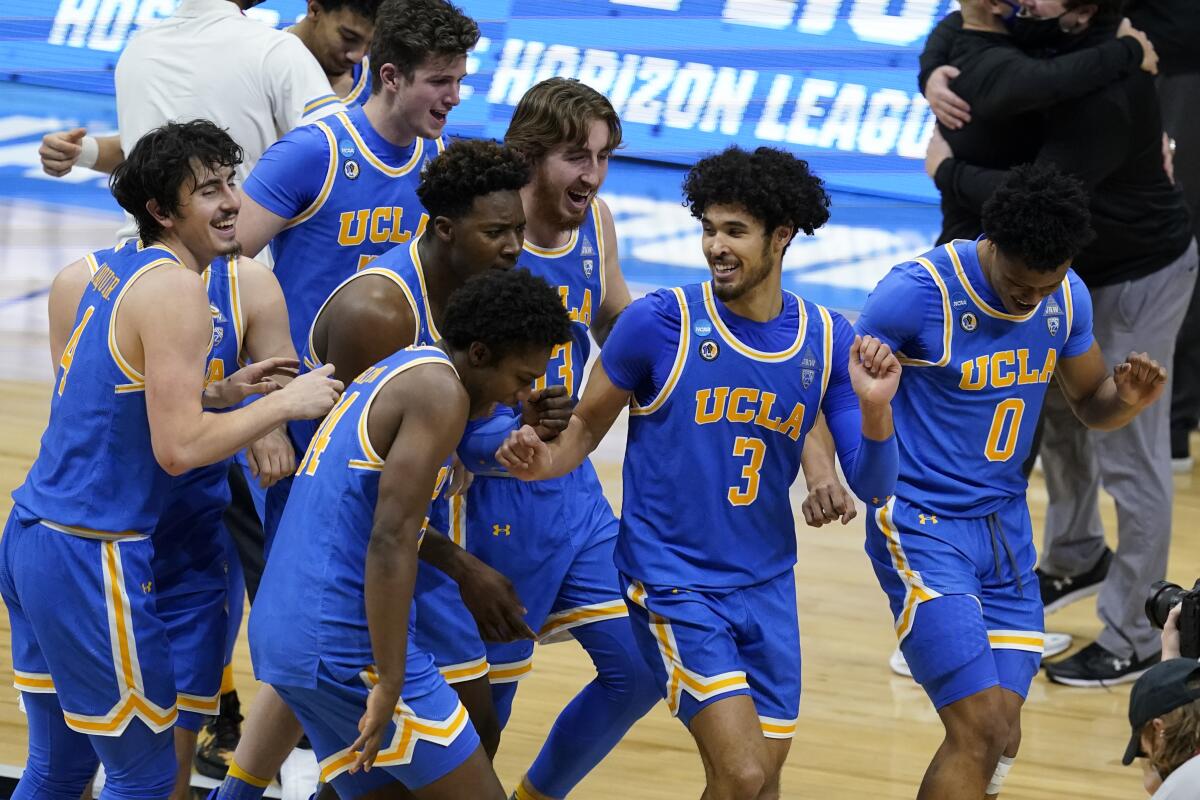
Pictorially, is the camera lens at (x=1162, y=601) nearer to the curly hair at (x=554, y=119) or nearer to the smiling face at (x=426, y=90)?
the curly hair at (x=554, y=119)

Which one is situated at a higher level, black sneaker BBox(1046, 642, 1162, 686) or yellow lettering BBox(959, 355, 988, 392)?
yellow lettering BBox(959, 355, 988, 392)

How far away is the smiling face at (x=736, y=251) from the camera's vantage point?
157 inches

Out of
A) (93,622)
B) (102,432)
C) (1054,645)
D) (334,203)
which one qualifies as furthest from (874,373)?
(1054,645)

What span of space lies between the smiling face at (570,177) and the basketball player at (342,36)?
1.05m

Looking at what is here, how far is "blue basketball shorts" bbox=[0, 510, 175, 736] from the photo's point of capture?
3754 millimetres

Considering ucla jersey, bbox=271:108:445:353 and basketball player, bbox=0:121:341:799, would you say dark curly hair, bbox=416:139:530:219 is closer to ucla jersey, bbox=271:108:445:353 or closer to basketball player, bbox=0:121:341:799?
basketball player, bbox=0:121:341:799

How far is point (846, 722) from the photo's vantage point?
564 centimetres

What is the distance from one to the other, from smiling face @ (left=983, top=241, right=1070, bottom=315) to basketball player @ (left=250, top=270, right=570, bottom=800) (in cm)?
132

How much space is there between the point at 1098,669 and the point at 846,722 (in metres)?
1.07

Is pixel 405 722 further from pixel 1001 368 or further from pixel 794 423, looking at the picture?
pixel 1001 368

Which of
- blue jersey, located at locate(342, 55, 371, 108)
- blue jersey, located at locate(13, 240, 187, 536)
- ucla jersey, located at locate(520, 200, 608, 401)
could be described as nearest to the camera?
blue jersey, located at locate(13, 240, 187, 536)

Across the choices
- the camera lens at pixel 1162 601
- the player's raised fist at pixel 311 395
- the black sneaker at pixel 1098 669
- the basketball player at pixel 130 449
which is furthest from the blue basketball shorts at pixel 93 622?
the black sneaker at pixel 1098 669

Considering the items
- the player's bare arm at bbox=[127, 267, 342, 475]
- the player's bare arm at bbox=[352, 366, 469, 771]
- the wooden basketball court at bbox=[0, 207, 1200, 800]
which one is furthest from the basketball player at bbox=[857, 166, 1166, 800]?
the player's bare arm at bbox=[127, 267, 342, 475]

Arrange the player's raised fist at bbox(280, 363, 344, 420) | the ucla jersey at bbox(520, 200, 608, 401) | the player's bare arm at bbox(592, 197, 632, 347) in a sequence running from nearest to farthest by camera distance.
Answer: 1. the player's raised fist at bbox(280, 363, 344, 420)
2. the ucla jersey at bbox(520, 200, 608, 401)
3. the player's bare arm at bbox(592, 197, 632, 347)
